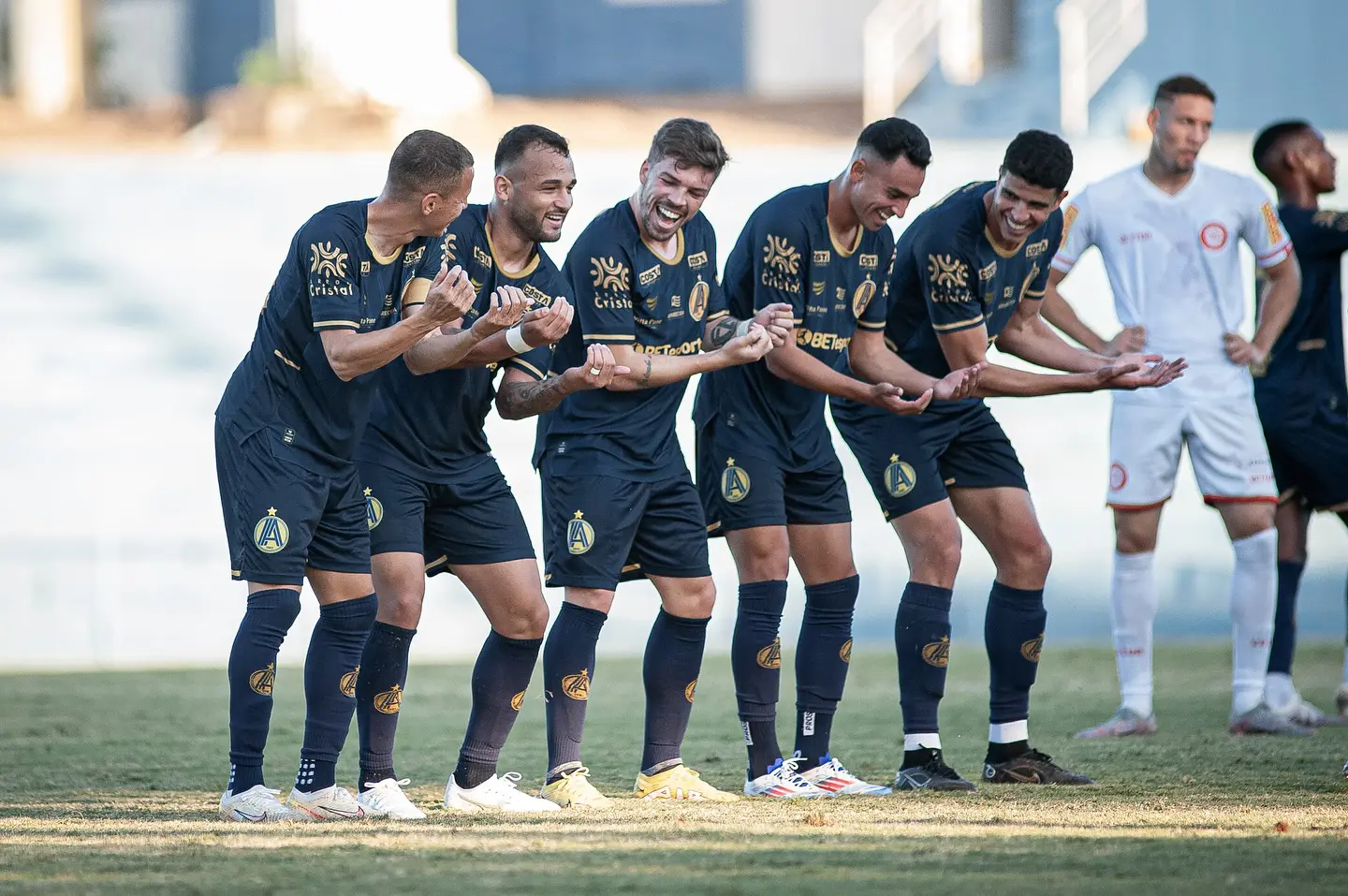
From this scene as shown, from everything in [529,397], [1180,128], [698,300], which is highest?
[1180,128]

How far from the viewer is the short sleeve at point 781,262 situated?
5445 millimetres

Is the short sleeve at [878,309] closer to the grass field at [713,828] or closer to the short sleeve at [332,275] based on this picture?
the grass field at [713,828]

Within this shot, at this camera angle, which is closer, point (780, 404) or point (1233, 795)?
point (1233, 795)

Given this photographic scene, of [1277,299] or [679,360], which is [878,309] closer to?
[679,360]

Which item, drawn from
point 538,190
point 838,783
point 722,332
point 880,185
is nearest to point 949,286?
point 880,185

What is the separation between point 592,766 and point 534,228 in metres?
2.18

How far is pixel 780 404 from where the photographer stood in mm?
5562

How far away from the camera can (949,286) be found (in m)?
5.60

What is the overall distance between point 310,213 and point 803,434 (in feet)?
32.6

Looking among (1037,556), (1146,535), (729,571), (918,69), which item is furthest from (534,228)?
(918,69)

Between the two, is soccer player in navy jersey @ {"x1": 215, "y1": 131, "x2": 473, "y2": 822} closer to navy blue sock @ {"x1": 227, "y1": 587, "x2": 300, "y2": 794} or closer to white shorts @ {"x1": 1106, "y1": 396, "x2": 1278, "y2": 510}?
navy blue sock @ {"x1": 227, "y1": 587, "x2": 300, "y2": 794}

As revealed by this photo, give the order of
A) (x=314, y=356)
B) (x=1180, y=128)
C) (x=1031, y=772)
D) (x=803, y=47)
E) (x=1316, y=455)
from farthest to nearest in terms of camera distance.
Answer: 1. (x=803, y=47)
2. (x=1316, y=455)
3. (x=1180, y=128)
4. (x=1031, y=772)
5. (x=314, y=356)

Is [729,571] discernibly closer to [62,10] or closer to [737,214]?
[737,214]

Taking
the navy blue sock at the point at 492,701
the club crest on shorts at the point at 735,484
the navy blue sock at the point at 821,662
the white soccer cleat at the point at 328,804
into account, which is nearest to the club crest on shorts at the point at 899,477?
the navy blue sock at the point at 821,662
